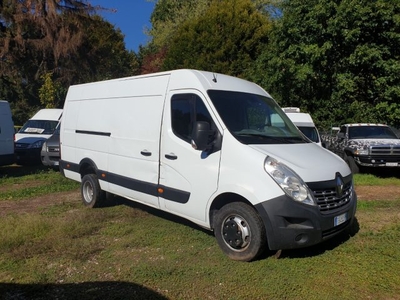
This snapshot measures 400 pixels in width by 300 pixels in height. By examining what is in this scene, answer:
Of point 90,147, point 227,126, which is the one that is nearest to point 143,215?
point 90,147

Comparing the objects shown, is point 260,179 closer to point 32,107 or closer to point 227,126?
point 227,126

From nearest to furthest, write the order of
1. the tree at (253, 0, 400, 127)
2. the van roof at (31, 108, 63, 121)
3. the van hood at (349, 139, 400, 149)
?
the van hood at (349, 139, 400, 149) < the van roof at (31, 108, 63, 121) < the tree at (253, 0, 400, 127)

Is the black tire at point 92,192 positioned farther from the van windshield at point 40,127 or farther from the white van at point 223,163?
the van windshield at point 40,127

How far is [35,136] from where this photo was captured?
13.8m

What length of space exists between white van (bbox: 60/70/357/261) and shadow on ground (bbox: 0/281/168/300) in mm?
1272

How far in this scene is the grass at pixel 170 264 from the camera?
3.80 meters

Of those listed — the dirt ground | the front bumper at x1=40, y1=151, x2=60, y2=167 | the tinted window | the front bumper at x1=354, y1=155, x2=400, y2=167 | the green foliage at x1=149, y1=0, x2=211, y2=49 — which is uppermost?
the green foliage at x1=149, y1=0, x2=211, y2=49

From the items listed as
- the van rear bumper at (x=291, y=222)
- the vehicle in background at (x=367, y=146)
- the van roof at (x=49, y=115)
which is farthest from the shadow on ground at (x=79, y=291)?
the van roof at (x=49, y=115)

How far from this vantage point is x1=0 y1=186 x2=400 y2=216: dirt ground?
7.26 meters

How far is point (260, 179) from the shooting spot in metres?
4.18

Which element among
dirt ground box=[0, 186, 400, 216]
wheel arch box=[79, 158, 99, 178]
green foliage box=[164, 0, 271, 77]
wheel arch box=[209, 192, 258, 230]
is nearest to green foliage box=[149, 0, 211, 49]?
green foliage box=[164, 0, 271, 77]

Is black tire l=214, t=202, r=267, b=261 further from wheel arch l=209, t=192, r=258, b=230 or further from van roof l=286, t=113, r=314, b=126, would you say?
van roof l=286, t=113, r=314, b=126

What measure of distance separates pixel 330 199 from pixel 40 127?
1273 cm

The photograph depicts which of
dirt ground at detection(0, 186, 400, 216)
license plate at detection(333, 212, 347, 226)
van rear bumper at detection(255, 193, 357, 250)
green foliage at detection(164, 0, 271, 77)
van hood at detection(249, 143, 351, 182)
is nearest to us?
van rear bumper at detection(255, 193, 357, 250)
